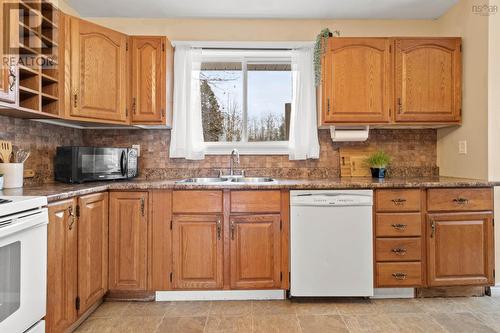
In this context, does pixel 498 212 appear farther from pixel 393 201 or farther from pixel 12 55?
pixel 12 55

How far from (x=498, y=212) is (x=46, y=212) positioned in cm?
309

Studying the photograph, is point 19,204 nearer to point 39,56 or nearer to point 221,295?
point 39,56

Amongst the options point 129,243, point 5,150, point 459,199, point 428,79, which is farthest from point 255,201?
point 428,79

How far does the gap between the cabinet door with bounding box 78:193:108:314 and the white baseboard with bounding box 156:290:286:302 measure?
0.45 m

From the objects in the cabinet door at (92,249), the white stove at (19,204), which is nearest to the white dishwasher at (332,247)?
the cabinet door at (92,249)

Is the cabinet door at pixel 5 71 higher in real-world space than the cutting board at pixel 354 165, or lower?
higher

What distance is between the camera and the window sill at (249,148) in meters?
3.01

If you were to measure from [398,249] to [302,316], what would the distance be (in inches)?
34.6

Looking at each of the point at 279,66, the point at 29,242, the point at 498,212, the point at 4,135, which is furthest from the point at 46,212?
the point at 498,212

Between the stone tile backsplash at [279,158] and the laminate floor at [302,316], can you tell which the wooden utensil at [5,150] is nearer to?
the stone tile backsplash at [279,158]

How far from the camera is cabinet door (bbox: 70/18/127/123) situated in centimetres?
230

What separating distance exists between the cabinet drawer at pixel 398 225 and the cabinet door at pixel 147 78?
6.38ft

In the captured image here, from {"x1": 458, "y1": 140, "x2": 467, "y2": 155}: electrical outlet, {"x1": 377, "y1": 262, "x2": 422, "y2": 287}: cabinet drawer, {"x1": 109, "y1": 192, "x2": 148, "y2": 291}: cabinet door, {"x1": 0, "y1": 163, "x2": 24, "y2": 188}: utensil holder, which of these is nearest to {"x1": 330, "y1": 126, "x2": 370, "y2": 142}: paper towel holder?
{"x1": 458, "y1": 140, "x2": 467, "y2": 155}: electrical outlet

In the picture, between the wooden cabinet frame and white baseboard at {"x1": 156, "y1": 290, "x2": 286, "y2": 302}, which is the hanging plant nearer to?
the wooden cabinet frame
